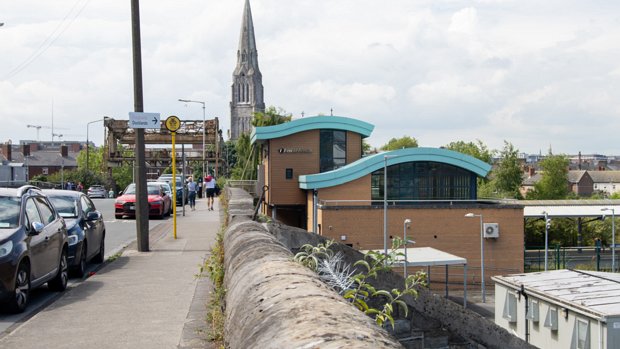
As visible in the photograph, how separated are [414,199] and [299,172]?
7.25 metres

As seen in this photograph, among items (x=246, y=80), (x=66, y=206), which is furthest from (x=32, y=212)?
(x=246, y=80)

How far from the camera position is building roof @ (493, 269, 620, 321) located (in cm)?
1831

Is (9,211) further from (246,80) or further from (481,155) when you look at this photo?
(246,80)

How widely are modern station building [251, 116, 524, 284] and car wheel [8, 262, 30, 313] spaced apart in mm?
30272

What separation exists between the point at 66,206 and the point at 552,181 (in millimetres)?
87431

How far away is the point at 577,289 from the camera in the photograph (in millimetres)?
20719

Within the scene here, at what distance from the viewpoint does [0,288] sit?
28.8 ft

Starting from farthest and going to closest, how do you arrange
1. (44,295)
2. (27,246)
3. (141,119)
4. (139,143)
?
(139,143) → (141,119) → (44,295) → (27,246)

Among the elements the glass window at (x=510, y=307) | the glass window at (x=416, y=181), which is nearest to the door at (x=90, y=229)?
the glass window at (x=510, y=307)

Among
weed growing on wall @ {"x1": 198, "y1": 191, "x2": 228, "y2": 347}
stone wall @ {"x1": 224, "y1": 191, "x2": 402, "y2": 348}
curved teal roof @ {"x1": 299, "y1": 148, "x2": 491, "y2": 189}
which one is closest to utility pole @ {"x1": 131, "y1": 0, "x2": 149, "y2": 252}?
weed growing on wall @ {"x1": 198, "y1": 191, "x2": 228, "y2": 347}

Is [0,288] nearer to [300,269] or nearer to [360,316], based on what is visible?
[300,269]

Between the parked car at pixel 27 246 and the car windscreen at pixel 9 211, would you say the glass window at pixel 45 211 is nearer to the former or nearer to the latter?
the parked car at pixel 27 246

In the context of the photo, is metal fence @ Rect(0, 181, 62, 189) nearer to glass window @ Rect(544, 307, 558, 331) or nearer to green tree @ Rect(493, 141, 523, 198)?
glass window @ Rect(544, 307, 558, 331)

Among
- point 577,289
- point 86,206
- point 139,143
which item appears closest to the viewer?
point 86,206
